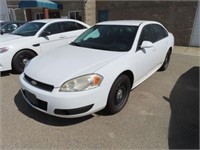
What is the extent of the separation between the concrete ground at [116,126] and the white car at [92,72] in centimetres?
29

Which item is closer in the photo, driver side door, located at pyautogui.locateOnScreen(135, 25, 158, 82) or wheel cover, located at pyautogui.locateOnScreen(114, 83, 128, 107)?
wheel cover, located at pyautogui.locateOnScreen(114, 83, 128, 107)

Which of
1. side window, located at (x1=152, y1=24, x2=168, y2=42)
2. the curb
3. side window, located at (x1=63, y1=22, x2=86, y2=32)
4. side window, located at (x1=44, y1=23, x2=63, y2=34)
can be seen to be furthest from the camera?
the curb

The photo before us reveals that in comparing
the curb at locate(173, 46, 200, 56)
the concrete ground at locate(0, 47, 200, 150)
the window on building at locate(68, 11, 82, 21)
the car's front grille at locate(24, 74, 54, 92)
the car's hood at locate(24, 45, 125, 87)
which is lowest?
the curb at locate(173, 46, 200, 56)

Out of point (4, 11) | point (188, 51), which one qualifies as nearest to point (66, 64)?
point (188, 51)

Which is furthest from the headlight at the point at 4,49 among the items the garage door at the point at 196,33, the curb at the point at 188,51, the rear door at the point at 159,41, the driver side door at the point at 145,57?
the garage door at the point at 196,33

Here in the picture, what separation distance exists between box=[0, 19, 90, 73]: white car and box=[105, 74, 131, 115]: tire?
251 cm

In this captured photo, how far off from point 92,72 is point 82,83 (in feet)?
0.72

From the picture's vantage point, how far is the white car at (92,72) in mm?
2375

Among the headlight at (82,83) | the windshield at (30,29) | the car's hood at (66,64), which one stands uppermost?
the windshield at (30,29)

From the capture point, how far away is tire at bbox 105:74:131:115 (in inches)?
107

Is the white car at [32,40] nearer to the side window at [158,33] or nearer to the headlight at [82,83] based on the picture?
the headlight at [82,83]

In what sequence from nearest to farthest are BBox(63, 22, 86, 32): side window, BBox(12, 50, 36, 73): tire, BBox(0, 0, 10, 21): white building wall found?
BBox(12, 50, 36, 73): tire → BBox(63, 22, 86, 32): side window → BBox(0, 0, 10, 21): white building wall

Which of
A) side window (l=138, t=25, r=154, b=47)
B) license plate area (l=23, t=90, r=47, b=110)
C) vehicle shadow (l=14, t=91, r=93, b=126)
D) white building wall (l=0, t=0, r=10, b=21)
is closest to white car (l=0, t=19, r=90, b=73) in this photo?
vehicle shadow (l=14, t=91, r=93, b=126)

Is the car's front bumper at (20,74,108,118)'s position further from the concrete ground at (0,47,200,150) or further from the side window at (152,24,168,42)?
the side window at (152,24,168,42)
